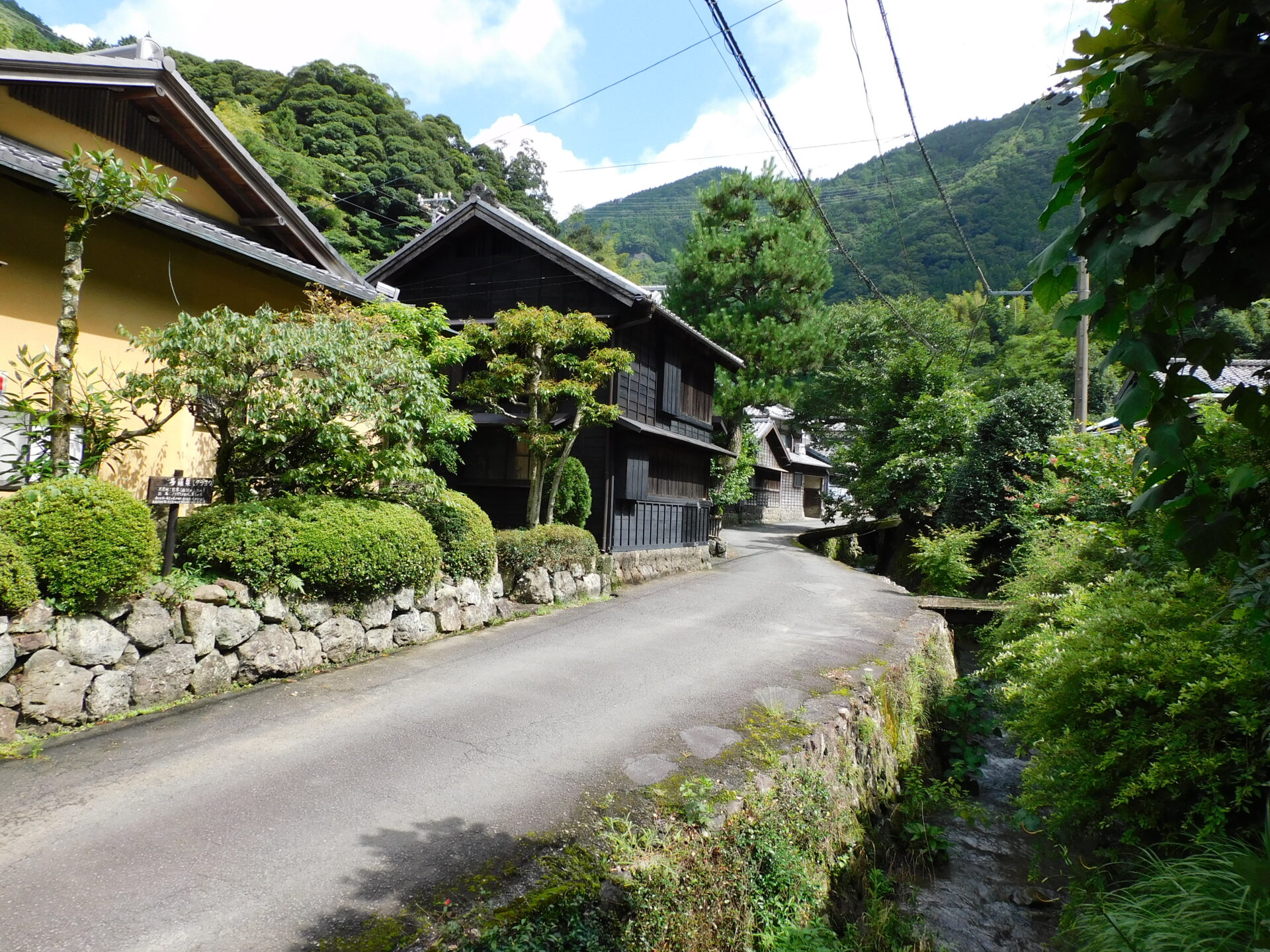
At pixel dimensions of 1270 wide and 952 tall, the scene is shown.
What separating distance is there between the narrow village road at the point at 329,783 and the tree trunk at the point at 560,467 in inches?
159

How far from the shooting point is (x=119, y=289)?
8.09 metres

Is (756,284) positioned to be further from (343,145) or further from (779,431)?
(343,145)

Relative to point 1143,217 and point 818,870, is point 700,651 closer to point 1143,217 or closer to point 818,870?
point 818,870

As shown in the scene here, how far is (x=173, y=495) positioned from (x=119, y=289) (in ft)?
11.4

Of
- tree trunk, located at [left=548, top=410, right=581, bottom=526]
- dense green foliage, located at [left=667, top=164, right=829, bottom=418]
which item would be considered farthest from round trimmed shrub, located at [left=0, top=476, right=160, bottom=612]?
dense green foliage, located at [left=667, top=164, right=829, bottom=418]

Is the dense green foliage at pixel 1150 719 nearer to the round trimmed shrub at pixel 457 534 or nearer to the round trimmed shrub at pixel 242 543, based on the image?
the round trimmed shrub at pixel 457 534

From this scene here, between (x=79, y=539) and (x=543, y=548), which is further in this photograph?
(x=543, y=548)

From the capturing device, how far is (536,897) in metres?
3.52

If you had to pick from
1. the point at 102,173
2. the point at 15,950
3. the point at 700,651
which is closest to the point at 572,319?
the point at 700,651

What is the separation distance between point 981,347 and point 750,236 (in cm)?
2045

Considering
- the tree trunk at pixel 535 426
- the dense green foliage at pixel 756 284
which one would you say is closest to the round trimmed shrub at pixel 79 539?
the tree trunk at pixel 535 426

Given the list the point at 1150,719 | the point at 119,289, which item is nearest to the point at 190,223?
the point at 119,289

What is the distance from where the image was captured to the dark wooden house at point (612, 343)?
14.6 metres

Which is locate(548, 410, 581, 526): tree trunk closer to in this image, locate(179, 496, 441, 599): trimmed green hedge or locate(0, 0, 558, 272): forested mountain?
locate(179, 496, 441, 599): trimmed green hedge
